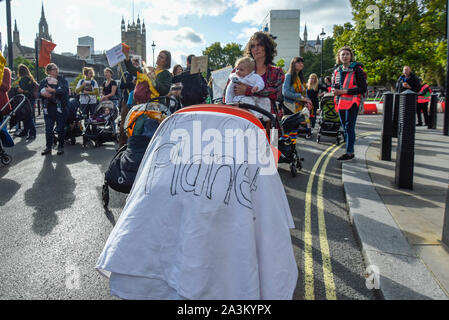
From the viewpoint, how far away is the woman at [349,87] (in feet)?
23.8

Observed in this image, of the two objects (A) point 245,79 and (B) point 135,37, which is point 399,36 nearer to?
(A) point 245,79

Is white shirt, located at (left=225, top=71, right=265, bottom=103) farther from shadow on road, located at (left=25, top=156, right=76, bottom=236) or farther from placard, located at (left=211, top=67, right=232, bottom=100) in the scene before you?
shadow on road, located at (left=25, top=156, right=76, bottom=236)

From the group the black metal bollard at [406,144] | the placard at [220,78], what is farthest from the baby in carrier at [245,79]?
the black metal bollard at [406,144]

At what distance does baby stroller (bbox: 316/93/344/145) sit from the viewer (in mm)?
10516

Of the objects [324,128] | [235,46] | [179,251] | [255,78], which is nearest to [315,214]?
[255,78]

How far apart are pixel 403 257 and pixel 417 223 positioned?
943 mm

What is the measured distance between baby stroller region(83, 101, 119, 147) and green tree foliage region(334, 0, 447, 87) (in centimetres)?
2694

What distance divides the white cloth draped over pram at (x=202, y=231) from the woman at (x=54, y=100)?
7.23 m

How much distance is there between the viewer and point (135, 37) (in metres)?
136

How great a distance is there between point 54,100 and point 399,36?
30518 millimetres

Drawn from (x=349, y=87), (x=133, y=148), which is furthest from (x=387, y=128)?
(x=133, y=148)

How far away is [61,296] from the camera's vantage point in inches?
107

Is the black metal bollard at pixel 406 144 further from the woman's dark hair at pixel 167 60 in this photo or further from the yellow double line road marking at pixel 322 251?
the woman's dark hair at pixel 167 60

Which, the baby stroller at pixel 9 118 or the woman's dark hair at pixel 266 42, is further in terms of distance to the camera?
the baby stroller at pixel 9 118
